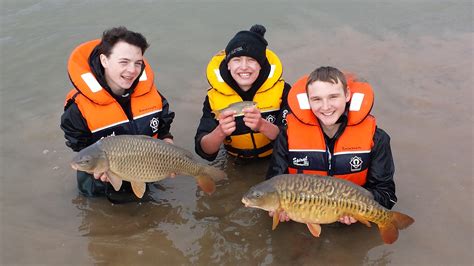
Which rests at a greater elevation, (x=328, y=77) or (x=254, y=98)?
(x=328, y=77)

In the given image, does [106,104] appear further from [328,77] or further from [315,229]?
[315,229]

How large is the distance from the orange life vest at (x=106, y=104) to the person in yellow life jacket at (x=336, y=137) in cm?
143

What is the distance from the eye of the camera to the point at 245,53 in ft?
15.4

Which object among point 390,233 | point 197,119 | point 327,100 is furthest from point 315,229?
point 197,119

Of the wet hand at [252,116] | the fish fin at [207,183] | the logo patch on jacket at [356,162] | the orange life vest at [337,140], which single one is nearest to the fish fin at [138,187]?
the fish fin at [207,183]

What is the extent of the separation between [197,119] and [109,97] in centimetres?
193

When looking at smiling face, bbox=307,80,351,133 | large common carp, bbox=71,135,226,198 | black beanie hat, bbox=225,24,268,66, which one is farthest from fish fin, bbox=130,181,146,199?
smiling face, bbox=307,80,351,133

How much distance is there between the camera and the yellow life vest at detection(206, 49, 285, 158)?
504cm

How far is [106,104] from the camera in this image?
15.3ft

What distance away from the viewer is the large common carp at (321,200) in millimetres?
3729

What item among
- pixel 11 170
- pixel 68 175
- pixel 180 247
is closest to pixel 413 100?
pixel 180 247

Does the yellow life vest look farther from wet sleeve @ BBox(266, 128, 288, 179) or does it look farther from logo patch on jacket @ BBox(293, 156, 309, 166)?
logo patch on jacket @ BBox(293, 156, 309, 166)

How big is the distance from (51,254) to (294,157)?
2366mm

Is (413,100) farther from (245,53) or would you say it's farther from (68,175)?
(68,175)
